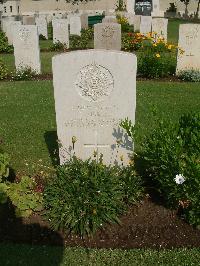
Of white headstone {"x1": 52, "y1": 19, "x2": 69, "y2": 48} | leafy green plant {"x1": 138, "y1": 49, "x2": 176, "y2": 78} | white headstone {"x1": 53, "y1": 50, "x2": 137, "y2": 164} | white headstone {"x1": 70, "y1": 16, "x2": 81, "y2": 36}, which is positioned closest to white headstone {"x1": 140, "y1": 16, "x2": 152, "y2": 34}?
white headstone {"x1": 70, "y1": 16, "x2": 81, "y2": 36}

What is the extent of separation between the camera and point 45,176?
17.2 ft

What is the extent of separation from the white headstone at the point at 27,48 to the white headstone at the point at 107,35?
1.95 meters

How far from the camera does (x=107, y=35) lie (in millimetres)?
12836

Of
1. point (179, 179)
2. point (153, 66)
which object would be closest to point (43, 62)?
point (153, 66)

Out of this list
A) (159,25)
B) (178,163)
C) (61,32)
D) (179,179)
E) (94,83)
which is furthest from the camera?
(159,25)

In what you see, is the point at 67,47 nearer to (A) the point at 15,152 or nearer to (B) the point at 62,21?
(B) the point at 62,21

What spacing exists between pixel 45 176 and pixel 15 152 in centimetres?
154

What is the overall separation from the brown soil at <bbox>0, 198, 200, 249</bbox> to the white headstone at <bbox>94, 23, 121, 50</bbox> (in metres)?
8.90

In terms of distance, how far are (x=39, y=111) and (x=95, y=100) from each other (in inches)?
163

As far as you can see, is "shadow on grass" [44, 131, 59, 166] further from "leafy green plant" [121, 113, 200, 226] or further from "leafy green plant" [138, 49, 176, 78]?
"leafy green plant" [138, 49, 176, 78]

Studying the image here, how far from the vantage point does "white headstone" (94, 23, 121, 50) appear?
12.7 meters

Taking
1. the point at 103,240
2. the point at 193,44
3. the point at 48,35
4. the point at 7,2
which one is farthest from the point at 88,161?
the point at 7,2

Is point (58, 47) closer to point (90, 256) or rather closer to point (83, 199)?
point (83, 199)

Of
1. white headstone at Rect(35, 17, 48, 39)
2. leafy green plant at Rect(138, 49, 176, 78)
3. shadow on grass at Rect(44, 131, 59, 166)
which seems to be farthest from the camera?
white headstone at Rect(35, 17, 48, 39)
